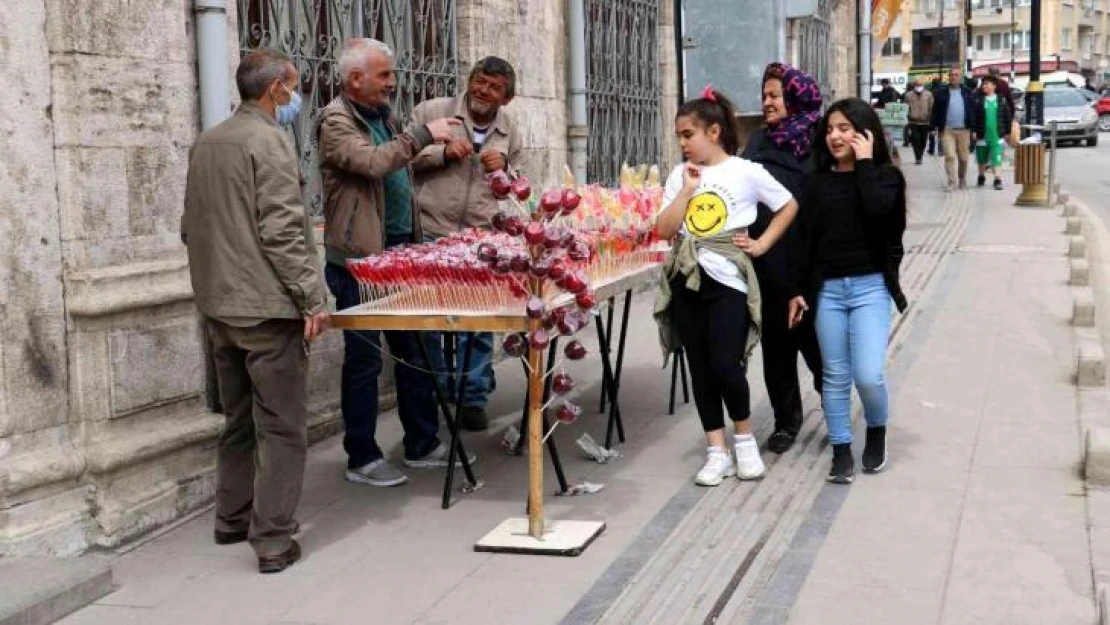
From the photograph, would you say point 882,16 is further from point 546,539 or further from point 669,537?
point 546,539

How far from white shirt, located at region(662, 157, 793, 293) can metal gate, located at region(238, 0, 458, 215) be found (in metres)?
1.86

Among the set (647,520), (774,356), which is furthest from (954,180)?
(647,520)

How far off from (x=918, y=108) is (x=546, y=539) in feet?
75.0

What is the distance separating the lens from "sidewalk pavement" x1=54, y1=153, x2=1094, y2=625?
4688mm

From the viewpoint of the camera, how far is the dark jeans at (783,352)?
673 cm

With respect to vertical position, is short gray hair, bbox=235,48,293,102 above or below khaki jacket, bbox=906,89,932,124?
below

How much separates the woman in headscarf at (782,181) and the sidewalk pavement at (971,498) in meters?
0.65

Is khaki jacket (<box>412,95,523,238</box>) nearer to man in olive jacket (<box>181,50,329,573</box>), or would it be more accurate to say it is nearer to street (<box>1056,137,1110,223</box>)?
man in olive jacket (<box>181,50,329,573</box>)

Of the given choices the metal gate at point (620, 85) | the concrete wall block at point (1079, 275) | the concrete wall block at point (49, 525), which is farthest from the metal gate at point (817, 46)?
the concrete wall block at point (49, 525)

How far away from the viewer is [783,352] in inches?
270

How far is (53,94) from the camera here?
17.4 ft

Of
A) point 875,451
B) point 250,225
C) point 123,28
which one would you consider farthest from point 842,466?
point 123,28

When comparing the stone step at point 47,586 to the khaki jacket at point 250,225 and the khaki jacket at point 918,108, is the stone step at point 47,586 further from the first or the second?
the khaki jacket at point 918,108

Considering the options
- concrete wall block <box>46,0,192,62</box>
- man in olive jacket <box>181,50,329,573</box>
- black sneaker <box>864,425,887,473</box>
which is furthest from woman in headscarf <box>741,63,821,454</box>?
concrete wall block <box>46,0,192,62</box>
